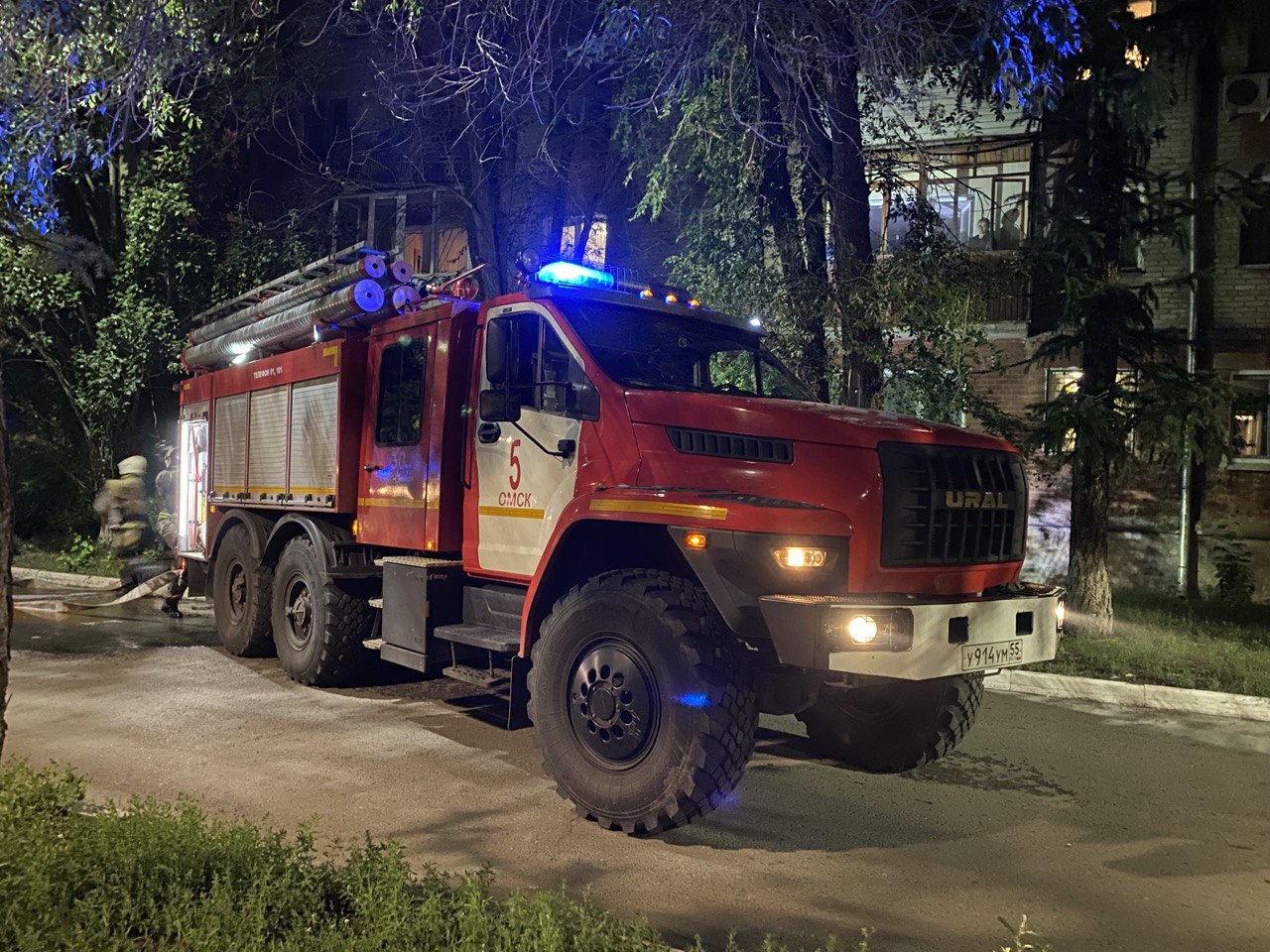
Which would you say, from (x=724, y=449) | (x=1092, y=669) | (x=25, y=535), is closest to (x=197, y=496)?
(x=724, y=449)

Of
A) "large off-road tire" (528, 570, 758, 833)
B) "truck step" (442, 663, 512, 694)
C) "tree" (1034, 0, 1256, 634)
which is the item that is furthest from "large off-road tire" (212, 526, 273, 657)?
"tree" (1034, 0, 1256, 634)

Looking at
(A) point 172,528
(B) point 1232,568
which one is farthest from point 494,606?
(B) point 1232,568

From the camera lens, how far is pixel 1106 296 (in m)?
10.8

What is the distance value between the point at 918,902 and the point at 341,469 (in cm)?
533

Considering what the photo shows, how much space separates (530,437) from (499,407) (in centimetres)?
25

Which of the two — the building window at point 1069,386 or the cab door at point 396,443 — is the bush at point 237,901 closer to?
the cab door at point 396,443

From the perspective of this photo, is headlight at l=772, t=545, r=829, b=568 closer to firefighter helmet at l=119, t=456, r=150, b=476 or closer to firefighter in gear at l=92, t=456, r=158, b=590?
firefighter in gear at l=92, t=456, r=158, b=590

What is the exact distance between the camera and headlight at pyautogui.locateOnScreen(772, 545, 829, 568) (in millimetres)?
4797

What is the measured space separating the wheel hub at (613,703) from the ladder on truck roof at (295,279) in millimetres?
4134

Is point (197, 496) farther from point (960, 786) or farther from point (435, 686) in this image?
point (960, 786)

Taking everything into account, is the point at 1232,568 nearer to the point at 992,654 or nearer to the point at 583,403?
the point at 992,654

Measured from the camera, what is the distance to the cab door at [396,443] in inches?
281

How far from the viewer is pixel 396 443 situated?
7.45 metres

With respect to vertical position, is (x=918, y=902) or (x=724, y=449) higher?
(x=724, y=449)
